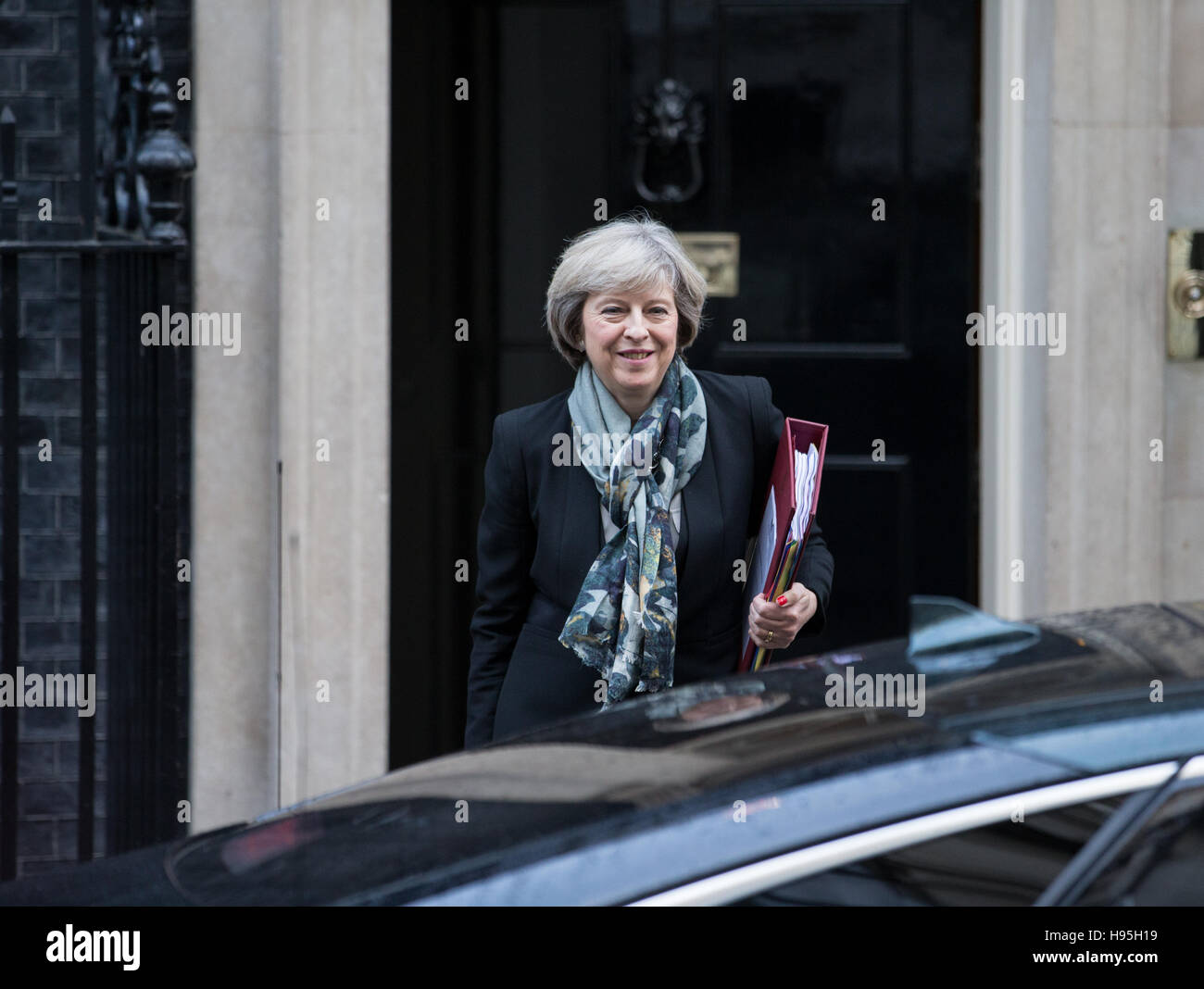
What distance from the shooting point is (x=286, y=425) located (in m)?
4.65

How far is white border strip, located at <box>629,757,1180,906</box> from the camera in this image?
142 cm

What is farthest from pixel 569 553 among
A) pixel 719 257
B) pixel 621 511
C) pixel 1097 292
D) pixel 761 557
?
pixel 1097 292

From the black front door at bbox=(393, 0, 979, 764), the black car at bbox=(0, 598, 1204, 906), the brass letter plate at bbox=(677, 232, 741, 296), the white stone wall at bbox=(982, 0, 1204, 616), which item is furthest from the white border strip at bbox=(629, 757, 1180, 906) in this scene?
the brass letter plate at bbox=(677, 232, 741, 296)

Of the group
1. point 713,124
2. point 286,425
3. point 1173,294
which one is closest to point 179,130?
point 286,425

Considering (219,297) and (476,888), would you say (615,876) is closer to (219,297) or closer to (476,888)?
(476,888)

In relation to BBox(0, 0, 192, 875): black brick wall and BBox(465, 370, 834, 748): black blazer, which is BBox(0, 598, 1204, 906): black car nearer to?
BBox(465, 370, 834, 748): black blazer

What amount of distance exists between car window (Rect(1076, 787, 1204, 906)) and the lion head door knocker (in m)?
3.73

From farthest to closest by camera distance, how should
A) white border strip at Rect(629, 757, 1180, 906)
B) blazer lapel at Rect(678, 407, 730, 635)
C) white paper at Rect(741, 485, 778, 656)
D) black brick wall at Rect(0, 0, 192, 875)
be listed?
black brick wall at Rect(0, 0, 192, 875) → blazer lapel at Rect(678, 407, 730, 635) → white paper at Rect(741, 485, 778, 656) → white border strip at Rect(629, 757, 1180, 906)

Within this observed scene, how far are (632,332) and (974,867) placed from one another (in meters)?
1.51

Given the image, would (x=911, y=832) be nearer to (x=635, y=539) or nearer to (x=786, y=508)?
(x=786, y=508)

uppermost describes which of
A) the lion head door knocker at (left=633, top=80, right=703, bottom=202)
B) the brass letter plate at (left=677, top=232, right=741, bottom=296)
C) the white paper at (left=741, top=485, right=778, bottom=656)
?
the lion head door knocker at (left=633, top=80, right=703, bottom=202)

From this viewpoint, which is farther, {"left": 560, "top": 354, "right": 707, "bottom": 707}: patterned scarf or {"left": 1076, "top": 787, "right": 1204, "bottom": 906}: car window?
{"left": 560, "top": 354, "right": 707, "bottom": 707}: patterned scarf
